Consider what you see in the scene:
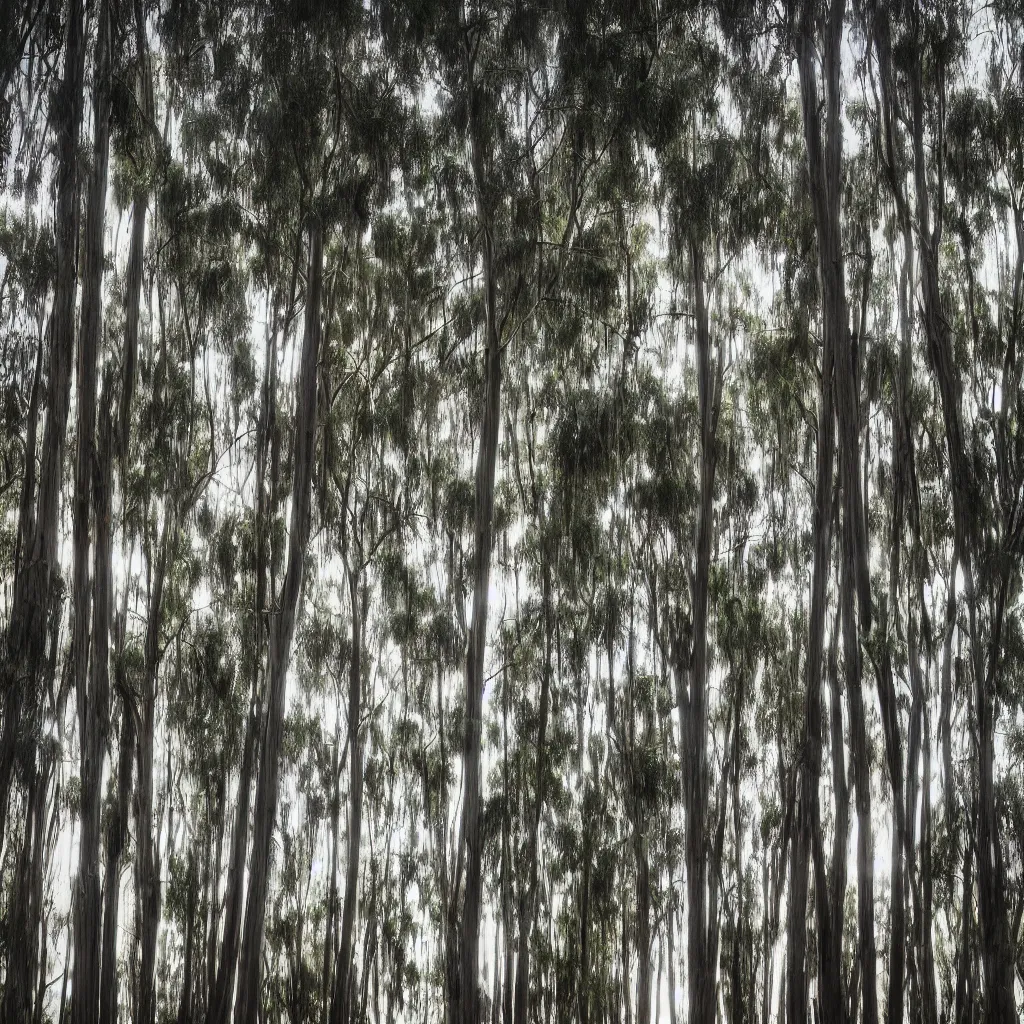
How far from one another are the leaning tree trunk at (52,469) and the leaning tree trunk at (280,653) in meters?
1.93

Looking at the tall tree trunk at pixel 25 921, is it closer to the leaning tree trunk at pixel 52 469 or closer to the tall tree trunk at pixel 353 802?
the leaning tree trunk at pixel 52 469

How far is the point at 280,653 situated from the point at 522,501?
324 cm

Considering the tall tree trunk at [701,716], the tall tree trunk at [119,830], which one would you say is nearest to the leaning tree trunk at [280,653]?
the tall tree trunk at [119,830]

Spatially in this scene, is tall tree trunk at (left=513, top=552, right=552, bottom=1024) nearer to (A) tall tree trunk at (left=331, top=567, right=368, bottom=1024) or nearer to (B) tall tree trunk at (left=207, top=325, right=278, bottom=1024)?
(A) tall tree trunk at (left=331, top=567, right=368, bottom=1024)

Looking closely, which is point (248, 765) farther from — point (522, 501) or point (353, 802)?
point (522, 501)

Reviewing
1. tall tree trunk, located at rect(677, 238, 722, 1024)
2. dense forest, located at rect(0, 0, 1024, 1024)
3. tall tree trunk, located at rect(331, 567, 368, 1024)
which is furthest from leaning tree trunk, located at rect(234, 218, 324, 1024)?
tall tree trunk, located at rect(677, 238, 722, 1024)

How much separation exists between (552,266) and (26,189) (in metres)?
4.20

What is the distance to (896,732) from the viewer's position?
A: 8078 millimetres

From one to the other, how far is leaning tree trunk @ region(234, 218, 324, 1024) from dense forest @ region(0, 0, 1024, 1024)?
1.3 inches

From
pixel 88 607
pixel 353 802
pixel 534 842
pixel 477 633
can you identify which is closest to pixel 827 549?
pixel 477 633

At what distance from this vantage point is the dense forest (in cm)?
779

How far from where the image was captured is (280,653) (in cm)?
823

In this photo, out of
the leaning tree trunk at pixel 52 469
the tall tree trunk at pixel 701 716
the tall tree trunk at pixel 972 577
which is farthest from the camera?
the tall tree trunk at pixel 701 716

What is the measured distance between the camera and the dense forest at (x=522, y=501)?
25.5 feet
